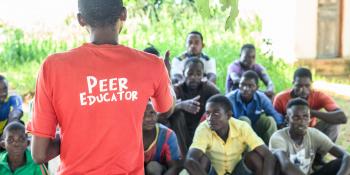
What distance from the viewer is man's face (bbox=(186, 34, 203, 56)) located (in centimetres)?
527

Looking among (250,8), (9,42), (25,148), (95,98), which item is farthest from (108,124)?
(250,8)

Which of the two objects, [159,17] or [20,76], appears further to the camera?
[159,17]

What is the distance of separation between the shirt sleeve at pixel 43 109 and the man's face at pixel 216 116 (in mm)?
2032

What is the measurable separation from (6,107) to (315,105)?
2450 millimetres

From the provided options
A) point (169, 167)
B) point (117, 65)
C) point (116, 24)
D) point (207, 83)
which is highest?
point (116, 24)

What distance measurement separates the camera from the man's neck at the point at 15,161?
315cm

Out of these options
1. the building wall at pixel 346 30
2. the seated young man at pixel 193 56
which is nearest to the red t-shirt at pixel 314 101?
the seated young man at pixel 193 56

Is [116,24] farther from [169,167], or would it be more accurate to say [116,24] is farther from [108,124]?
[169,167]

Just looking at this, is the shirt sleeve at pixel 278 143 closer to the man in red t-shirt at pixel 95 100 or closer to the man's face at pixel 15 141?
the man's face at pixel 15 141

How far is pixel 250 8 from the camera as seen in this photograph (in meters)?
9.22

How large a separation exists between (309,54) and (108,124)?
7.17m

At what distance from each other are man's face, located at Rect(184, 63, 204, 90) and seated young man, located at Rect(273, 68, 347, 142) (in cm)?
69

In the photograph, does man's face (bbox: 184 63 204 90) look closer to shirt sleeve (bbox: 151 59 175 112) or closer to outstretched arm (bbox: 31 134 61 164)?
shirt sleeve (bbox: 151 59 175 112)

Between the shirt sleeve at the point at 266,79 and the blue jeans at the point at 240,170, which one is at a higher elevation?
the shirt sleeve at the point at 266,79
